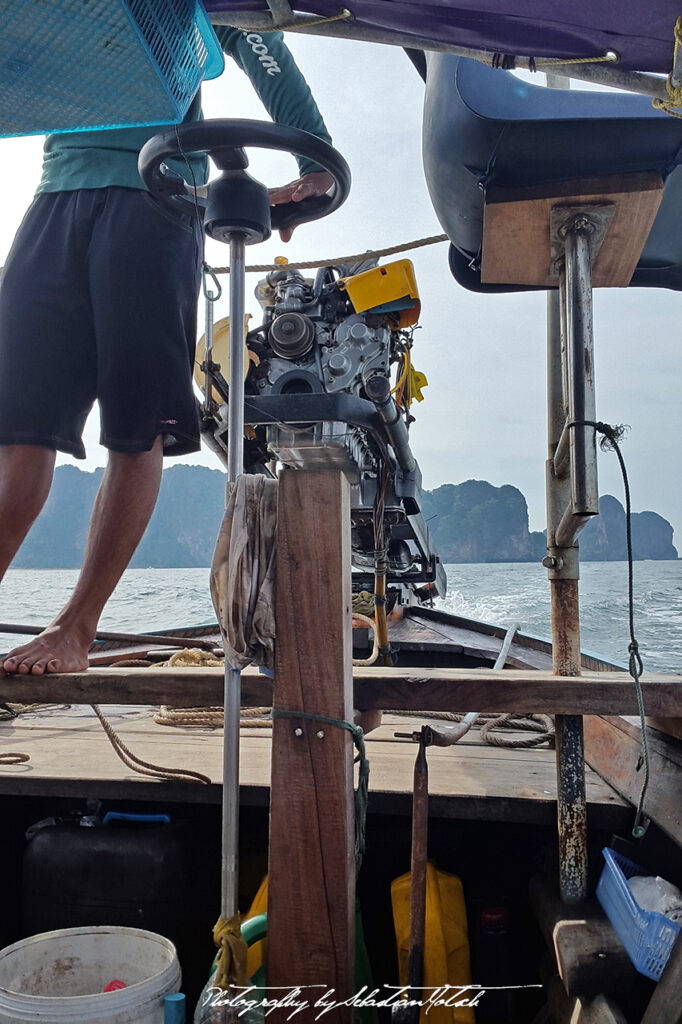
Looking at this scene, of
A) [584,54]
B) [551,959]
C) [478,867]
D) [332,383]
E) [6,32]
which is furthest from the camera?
[332,383]

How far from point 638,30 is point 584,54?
8 cm

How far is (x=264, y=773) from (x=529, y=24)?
5.03 feet

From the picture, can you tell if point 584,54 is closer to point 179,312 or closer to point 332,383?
point 179,312

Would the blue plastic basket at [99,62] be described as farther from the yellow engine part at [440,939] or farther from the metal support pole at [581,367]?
the yellow engine part at [440,939]

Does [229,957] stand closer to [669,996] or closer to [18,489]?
[669,996]

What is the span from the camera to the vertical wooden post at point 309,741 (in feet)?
3.46

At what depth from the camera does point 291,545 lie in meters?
1.09

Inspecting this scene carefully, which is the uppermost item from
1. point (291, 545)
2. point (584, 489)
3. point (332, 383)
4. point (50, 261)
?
point (332, 383)

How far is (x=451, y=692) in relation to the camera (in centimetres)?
121

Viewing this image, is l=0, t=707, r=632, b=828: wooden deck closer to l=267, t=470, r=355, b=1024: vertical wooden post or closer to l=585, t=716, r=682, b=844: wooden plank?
l=585, t=716, r=682, b=844: wooden plank

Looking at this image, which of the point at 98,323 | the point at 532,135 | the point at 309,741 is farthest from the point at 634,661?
the point at 98,323

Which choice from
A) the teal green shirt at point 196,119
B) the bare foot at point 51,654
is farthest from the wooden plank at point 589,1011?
the teal green shirt at point 196,119

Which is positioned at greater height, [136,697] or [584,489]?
[584,489]

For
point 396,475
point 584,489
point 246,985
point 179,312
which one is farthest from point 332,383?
point 246,985
